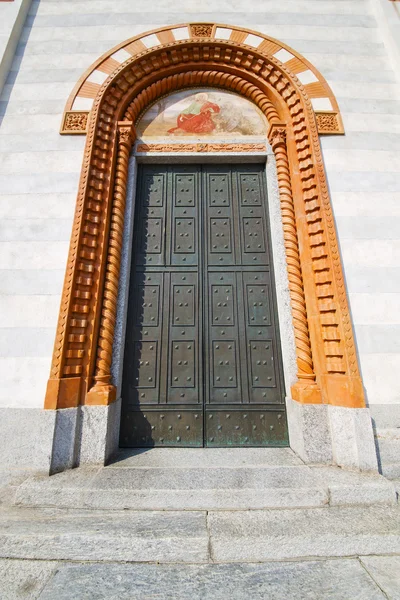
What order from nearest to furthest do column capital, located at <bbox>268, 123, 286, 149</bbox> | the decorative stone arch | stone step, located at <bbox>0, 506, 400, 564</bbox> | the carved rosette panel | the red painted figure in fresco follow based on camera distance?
stone step, located at <bbox>0, 506, 400, 564</bbox>, the decorative stone arch, column capital, located at <bbox>268, 123, 286, 149</bbox>, the red painted figure in fresco, the carved rosette panel

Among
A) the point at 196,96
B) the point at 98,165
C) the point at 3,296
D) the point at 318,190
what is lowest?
the point at 3,296

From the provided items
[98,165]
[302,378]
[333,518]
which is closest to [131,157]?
[98,165]

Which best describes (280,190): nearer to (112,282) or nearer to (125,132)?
(125,132)

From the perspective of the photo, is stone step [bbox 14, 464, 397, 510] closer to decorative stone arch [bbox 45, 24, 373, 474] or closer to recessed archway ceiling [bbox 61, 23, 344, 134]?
decorative stone arch [bbox 45, 24, 373, 474]

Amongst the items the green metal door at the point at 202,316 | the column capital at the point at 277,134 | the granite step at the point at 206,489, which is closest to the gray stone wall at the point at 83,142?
the column capital at the point at 277,134

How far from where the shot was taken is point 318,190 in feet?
12.1

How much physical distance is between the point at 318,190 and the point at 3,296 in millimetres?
4221

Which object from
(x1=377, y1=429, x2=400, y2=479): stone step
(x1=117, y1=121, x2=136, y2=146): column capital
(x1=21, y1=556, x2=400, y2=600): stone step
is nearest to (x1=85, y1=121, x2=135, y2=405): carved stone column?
(x1=117, y1=121, x2=136, y2=146): column capital

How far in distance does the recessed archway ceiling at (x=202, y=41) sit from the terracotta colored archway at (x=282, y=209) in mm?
52

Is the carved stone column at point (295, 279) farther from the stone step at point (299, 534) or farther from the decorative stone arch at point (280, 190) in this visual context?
the stone step at point (299, 534)

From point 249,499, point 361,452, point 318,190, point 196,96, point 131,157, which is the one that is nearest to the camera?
point 249,499

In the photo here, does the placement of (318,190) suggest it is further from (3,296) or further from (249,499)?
(3,296)

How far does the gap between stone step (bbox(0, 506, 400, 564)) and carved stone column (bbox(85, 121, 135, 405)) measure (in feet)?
3.72

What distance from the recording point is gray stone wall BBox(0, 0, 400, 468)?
3.20 metres
